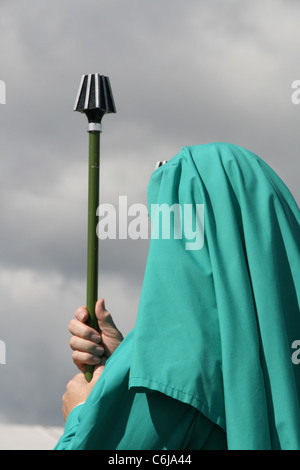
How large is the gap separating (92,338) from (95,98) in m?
1.19

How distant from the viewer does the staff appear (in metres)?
3.37

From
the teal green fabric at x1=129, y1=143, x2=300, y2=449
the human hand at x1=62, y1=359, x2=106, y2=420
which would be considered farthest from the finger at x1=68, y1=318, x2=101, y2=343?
the teal green fabric at x1=129, y1=143, x2=300, y2=449

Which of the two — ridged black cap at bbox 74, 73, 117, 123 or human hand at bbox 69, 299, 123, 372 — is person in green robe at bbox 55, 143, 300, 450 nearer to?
human hand at bbox 69, 299, 123, 372

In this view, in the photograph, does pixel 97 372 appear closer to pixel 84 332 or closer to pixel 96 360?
pixel 96 360

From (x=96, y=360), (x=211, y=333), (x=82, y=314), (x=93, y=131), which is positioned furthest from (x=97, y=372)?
(x=93, y=131)

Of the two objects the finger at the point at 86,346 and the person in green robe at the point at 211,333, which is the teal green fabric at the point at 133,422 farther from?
the finger at the point at 86,346

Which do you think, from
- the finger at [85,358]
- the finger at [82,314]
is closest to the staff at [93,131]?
the finger at [82,314]

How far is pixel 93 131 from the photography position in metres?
3.43

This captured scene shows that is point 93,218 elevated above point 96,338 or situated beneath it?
elevated above

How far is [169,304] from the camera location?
2195mm

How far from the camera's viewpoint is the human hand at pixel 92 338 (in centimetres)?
303

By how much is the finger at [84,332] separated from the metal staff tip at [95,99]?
39.7 inches

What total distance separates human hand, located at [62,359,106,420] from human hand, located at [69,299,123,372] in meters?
0.05
